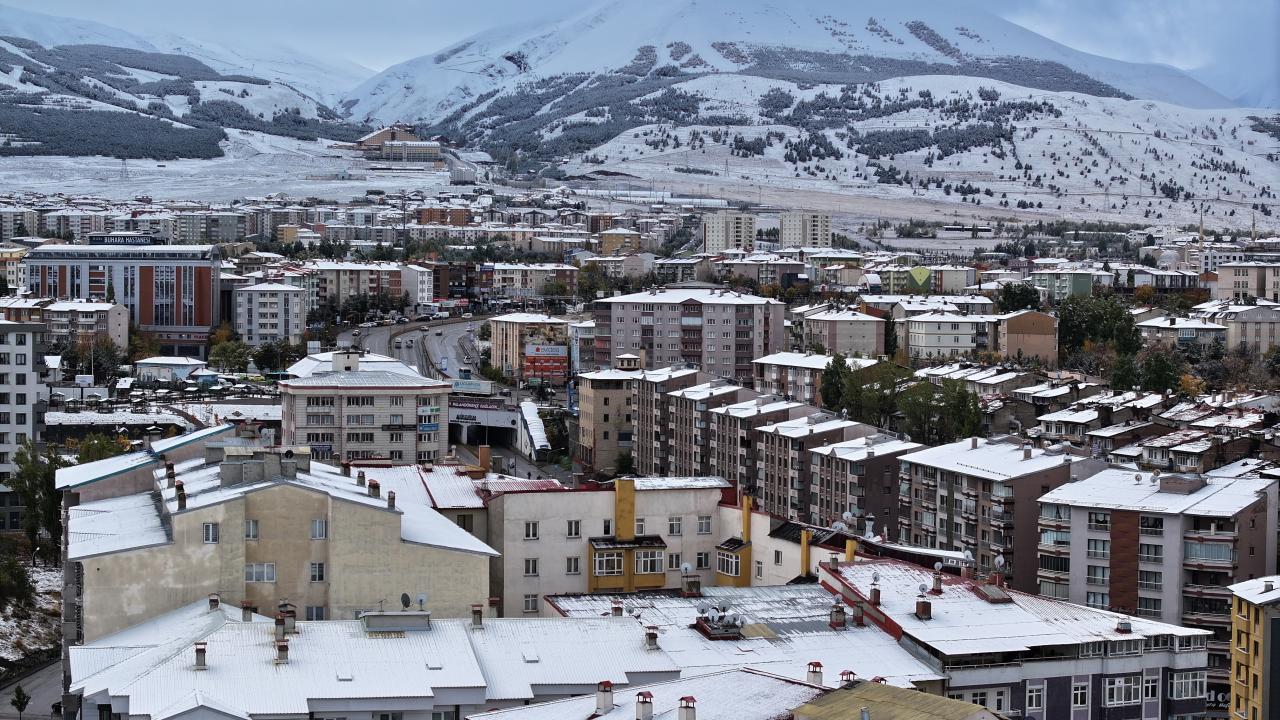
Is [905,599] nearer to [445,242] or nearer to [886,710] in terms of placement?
[886,710]

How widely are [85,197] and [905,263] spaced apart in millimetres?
35783

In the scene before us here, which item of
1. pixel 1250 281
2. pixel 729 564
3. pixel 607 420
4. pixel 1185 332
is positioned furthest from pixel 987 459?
pixel 1250 281

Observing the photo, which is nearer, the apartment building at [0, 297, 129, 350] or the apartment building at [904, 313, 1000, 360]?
the apartment building at [0, 297, 129, 350]

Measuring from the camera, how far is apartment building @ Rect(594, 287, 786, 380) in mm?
36875

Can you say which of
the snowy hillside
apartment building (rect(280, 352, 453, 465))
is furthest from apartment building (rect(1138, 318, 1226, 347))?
the snowy hillside

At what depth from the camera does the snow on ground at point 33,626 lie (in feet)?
51.3

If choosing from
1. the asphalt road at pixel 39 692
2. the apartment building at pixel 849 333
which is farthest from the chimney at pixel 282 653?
the apartment building at pixel 849 333

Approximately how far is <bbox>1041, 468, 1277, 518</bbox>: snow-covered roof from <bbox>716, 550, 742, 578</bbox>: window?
3.70 m

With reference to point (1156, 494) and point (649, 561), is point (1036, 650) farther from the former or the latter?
point (1156, 494)

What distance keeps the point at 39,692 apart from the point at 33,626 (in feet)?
6.57

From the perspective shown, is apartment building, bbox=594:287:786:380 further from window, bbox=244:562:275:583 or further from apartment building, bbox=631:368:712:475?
window, bbox=244:562:275:583

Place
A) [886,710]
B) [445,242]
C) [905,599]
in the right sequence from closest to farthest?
1. [886,710]
2. [905,599]
3. [445,242]

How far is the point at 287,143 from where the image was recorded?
104 m

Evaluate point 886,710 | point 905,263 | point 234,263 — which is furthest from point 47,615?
point 905,263
